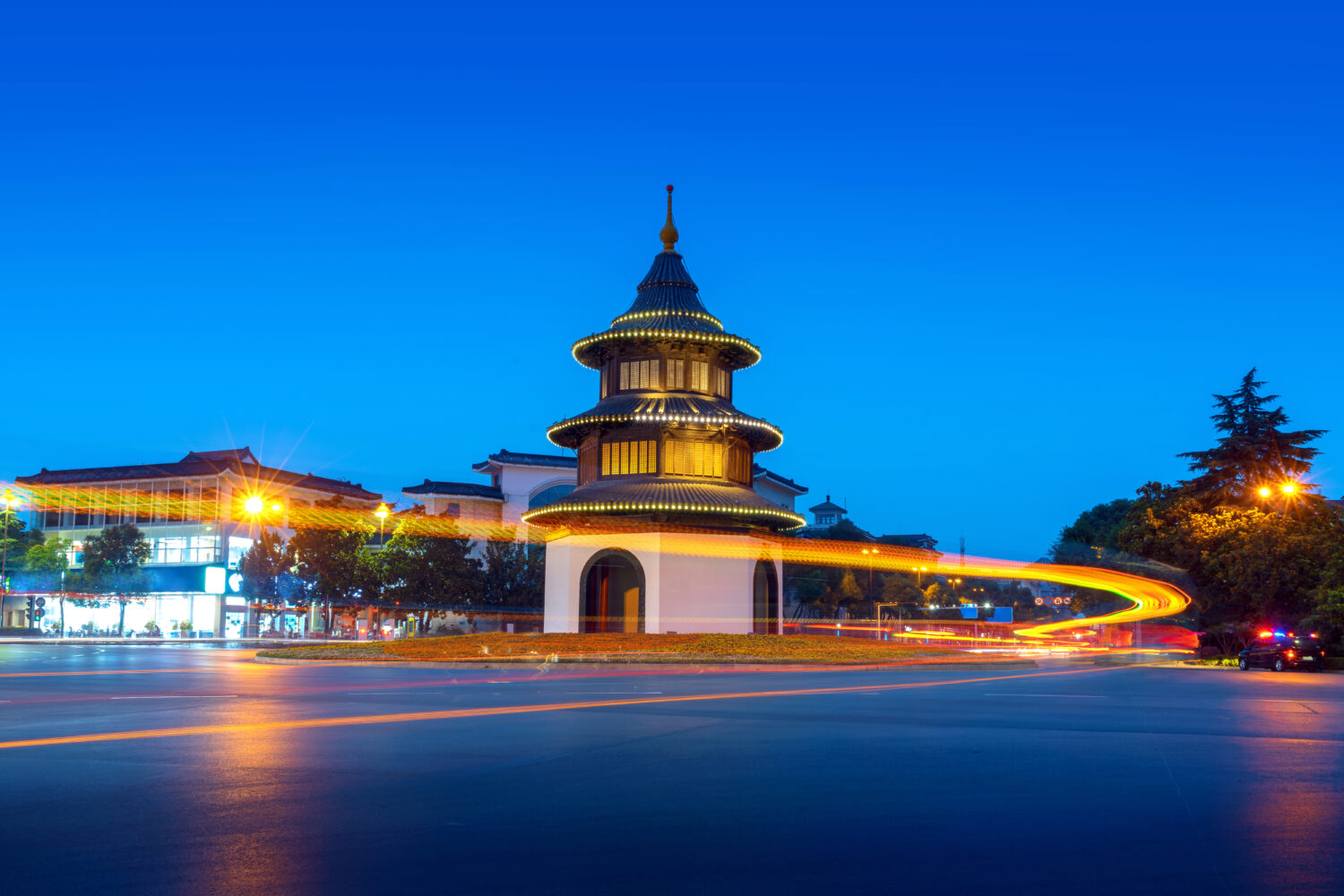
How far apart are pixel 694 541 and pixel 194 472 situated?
169ft

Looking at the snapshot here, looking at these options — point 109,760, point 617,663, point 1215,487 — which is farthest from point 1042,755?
point 1215,487

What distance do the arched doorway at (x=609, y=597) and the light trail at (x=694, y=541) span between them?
6.70ft

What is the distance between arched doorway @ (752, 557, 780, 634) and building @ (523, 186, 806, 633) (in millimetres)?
61

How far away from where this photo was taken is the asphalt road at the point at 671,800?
6.17 meters

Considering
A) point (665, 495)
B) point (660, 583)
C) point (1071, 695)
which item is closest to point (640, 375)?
point (665, 495)

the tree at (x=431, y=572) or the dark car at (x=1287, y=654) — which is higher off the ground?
the tree at (x=431, y=572)

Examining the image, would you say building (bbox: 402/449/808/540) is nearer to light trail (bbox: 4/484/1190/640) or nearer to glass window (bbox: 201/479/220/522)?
light trail (bbox: 4/484/1190/640)

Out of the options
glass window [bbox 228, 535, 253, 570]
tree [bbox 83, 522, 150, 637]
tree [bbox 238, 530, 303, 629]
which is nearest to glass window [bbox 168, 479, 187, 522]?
glass window [bbox 228, 535, 253, 570]

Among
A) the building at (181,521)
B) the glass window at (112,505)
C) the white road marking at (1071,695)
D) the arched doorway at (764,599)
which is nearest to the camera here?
the white road marking at (1071,695)

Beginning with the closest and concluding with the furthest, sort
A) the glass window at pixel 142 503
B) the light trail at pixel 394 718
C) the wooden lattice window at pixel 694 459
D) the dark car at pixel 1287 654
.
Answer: the light trail at pixel 394 718, the dark car at pixel 1287 654, the wooden lattice window at pixel 694 459, the glass window at pixel 142 503

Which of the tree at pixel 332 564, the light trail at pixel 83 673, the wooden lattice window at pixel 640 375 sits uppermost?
the wooden lattice window at pixel 640 375

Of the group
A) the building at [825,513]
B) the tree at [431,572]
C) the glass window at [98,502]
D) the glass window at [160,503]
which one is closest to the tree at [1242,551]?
the tree at [431,572]

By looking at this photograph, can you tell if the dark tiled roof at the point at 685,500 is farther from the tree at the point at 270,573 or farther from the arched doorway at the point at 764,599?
the tree at the point at 270,573

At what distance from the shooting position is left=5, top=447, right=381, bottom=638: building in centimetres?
7756
